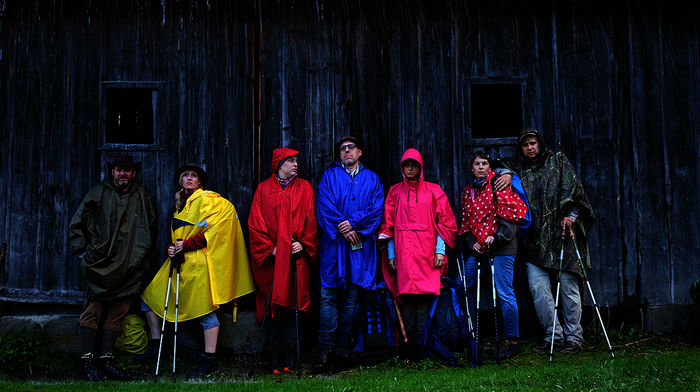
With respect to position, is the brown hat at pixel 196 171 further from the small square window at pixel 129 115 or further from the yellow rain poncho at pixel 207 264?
the small square window at pixel 129 115

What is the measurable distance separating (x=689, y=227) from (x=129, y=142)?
23.0 ft

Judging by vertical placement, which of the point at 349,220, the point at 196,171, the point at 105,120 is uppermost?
the point at 105,120

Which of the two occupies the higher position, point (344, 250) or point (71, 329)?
point (344, 250)

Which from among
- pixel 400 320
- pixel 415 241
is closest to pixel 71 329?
pixel 400 320

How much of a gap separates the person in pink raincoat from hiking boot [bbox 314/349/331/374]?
86 cm

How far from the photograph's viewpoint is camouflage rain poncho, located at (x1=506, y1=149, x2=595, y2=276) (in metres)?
5.96

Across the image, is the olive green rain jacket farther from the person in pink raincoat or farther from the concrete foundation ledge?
the person in pink raincoat

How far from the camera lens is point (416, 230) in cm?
581

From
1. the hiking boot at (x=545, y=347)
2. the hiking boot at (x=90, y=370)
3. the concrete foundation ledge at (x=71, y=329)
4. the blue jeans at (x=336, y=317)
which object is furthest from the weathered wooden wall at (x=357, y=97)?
the blue jeans at (x=336, y=317)

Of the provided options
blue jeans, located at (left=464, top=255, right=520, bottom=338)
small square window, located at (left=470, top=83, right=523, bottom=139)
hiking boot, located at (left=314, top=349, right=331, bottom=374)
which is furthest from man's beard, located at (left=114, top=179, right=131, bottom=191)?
small square window, located at (left=470, top=83, right=523, bottom=139)

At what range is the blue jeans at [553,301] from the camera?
5.95 meters

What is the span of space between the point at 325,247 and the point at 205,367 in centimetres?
174

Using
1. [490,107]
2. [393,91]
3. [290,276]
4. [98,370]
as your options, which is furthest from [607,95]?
[98,370]

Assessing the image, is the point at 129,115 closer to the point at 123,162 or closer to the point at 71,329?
the point at 123,162
